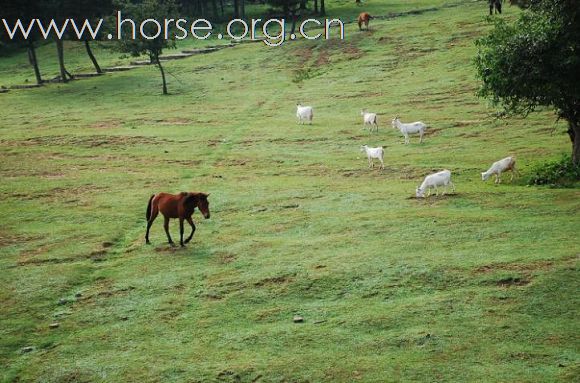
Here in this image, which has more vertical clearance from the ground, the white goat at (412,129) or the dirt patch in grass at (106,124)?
the white goat at (412,129)

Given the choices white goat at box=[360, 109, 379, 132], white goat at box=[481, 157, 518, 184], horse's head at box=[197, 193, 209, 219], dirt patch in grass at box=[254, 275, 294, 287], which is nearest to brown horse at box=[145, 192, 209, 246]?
horse's head at box=[197, 193, 209, 219]

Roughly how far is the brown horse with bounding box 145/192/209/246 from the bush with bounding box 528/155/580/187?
1426 cm

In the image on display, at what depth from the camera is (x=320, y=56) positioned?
69.0 m

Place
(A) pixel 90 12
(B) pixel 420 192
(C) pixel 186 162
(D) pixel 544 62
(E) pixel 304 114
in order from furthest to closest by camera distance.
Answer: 1. (A) pixel 90 12
2. (E) pixel 304 114
3. (C) pixel 186 162
4. (D) pixel 544 62
5. (B) pixel 420 192

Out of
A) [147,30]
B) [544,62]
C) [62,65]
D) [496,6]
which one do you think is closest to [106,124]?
[147,30]

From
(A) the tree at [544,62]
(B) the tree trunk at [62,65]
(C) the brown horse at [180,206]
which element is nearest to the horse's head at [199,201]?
(C) the brown horse at [180,206]

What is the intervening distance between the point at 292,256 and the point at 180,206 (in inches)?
163

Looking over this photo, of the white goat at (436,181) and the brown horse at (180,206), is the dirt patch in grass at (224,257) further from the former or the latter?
the white goat at (436,181)

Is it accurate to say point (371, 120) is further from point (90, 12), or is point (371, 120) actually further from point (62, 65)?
point (90, 12)

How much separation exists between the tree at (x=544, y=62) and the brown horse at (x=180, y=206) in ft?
45.7

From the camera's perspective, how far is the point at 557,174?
93.8ft

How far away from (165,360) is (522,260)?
9.71m

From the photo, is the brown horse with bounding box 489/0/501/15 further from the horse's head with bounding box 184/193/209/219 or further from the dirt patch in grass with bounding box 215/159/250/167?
the horse's head with bounding box 184/193/209/219

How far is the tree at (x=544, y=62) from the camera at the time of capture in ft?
88.4
